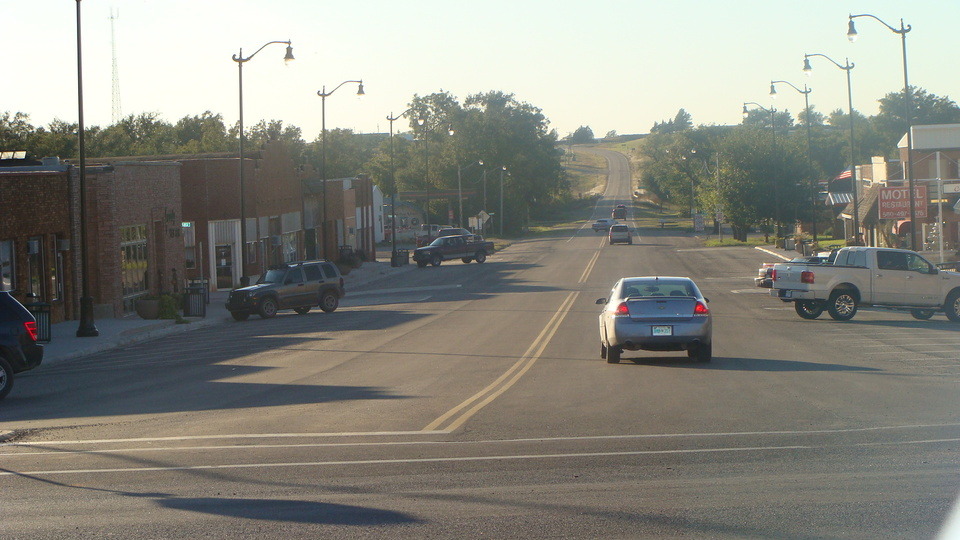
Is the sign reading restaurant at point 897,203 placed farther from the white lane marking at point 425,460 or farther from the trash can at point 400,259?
the trash can at point 400,259

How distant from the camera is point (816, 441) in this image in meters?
10.5

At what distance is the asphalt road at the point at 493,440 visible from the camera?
773 centimetres

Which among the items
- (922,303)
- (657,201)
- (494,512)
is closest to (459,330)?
(922,303)

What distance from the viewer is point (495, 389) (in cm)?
1558

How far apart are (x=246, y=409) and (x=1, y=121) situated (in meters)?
67.0

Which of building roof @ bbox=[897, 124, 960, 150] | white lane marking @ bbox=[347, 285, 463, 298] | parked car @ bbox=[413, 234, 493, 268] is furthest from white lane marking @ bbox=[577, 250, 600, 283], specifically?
building roof @ bbox=[897, 124, 960, 150]

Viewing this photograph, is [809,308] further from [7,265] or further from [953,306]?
[7,265]

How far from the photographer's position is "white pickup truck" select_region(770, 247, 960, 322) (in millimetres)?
26594

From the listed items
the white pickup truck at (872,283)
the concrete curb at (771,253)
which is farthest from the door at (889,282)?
the concrete curb at (771,253)

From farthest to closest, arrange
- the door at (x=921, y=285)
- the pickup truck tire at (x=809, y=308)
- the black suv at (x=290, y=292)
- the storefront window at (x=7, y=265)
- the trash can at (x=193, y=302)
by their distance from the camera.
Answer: the trash can at (x=193, y=302) → the black suv at (x=290, y=292) → the storefront window at (x=7, y=265) → the pickup truck tire at (x=809, y=308) → the door at (x=921, y=285)

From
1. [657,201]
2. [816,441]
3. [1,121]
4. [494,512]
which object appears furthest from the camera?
[657,201]

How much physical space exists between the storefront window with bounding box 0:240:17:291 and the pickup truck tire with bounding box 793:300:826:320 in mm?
21986

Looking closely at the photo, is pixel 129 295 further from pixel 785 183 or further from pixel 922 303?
pixel 785 183

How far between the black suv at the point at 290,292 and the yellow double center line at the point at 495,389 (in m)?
11.5
